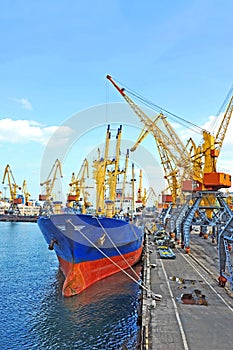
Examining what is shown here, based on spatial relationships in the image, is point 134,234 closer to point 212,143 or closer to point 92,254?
point 92,254

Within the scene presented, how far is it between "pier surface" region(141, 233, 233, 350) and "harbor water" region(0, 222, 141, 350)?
2.41 meters

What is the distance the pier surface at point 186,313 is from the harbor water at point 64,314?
7.91 feet

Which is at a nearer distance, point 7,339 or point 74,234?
point 7,339

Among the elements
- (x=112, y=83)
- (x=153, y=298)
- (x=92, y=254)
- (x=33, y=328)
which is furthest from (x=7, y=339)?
(x=112, y=83)

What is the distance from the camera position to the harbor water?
16.7 m

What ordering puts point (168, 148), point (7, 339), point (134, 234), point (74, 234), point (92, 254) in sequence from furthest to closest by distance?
1. point (168, 148)
2. point (134, 234)
3. point (92, 254)
4. point (74, 234)
5. point (7, 339)

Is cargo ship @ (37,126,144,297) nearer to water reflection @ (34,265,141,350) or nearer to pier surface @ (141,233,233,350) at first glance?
water reflection @ (34,265,141,350)

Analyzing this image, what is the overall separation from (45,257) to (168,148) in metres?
23.5

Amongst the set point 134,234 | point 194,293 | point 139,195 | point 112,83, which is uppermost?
point 112,83

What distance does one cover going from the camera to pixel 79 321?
750 inches

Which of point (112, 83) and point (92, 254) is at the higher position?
point (112, 83)

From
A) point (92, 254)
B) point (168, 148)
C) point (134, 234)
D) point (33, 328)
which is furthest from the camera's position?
point (168, 148)

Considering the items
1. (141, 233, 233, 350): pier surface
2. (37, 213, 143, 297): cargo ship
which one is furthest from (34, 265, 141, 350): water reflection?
(141, 233, 233, 350): pier surface

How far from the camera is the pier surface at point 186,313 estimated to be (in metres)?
12.0
